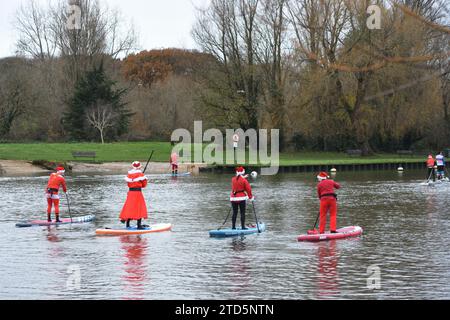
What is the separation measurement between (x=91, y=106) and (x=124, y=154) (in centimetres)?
1156

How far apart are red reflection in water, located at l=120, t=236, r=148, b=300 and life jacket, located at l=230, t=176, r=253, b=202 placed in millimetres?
2883

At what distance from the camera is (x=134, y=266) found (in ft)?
59.2

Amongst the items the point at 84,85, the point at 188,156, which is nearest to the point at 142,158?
the point at 188,156

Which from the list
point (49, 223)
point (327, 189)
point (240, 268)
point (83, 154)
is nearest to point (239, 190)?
point (327, 189)

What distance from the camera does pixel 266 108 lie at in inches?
2884

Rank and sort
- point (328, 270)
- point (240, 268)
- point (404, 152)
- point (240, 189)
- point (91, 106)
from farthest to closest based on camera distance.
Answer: point (91, 106) → point (404, 152) → point (240, 189) → point (240, 268) → point (328, 270)

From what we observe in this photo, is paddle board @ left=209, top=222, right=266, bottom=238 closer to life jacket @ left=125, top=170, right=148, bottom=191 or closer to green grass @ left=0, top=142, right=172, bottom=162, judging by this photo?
life jacket @ left=125, top=170, right=148, bottom=191

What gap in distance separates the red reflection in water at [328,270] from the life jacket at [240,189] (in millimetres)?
2812

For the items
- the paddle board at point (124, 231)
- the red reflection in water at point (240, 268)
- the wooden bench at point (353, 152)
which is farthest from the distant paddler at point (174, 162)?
the red reflection in water at point (240, 268)

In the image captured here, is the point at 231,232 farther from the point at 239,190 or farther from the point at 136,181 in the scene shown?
the point at 136,181

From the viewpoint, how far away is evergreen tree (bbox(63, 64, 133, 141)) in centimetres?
8231

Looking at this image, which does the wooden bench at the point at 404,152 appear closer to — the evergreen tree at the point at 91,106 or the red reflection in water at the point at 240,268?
the evergreen tree at the point at 91,106

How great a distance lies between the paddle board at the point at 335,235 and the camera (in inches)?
855

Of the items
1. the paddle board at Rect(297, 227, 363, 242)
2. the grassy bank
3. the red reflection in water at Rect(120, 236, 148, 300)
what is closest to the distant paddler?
the grassy bank
